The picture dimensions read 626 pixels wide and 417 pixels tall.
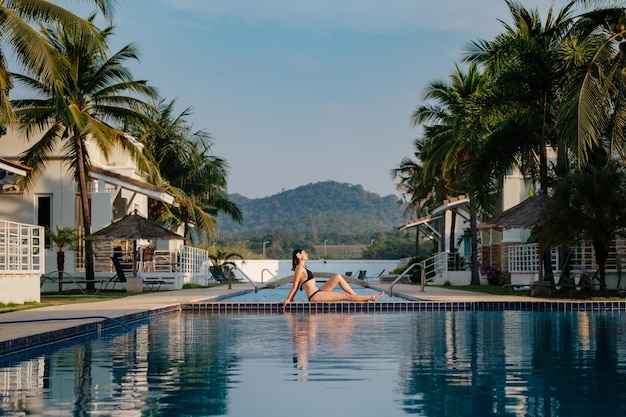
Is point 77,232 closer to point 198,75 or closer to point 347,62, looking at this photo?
point 198,75

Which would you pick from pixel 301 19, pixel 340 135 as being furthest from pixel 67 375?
pixel 340 135

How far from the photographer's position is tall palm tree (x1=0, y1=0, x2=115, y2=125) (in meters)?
15.2

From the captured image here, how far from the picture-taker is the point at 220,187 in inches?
1617

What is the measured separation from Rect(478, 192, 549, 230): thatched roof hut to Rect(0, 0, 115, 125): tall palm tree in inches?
402

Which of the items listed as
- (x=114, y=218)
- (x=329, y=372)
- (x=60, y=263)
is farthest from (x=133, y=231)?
(x=329, y=372)

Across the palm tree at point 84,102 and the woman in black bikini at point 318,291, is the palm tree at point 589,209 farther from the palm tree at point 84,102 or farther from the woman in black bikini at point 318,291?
the palm tree at point 84,102

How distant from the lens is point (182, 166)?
34.2 m

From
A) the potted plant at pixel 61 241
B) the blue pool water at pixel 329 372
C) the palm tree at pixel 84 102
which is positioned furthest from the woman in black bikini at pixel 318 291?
the potted plant at pixel 61 241

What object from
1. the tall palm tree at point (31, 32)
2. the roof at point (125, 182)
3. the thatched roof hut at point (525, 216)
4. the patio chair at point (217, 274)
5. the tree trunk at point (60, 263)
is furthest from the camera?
the patio chair at point (217, 274)

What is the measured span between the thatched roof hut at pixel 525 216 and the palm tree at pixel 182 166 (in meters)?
13.7

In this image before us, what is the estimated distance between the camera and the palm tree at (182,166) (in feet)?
110

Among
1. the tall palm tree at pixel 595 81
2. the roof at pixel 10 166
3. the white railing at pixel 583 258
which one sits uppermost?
the tall palm tree at pixel 595 81

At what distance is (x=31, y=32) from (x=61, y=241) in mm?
10456

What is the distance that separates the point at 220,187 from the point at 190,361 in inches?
1289
